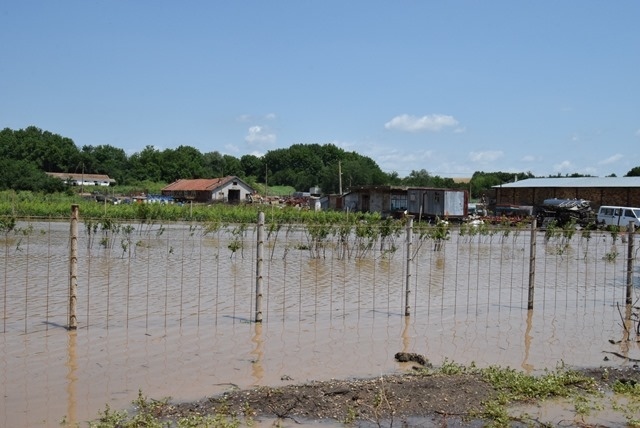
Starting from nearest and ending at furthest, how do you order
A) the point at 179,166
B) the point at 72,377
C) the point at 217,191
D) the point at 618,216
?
the point at 72,377
the point at 618,216
the point at 217,191
the point at 179,166

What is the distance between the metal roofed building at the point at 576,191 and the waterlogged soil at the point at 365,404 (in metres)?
41.7

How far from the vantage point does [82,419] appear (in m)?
5.47

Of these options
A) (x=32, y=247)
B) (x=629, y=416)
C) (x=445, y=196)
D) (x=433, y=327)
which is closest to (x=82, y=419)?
(x=629, y=416)

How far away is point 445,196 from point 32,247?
83.2ft

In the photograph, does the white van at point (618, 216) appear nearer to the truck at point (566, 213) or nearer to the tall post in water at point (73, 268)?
the truck at point (566, 213)

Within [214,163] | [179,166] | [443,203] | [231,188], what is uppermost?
[214,163]

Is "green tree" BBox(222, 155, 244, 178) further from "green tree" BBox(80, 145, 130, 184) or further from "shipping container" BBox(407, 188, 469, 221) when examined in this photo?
"shipping container" BBox(407, 188, 469, 221)

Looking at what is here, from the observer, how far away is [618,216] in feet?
116

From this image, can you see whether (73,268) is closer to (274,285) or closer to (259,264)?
(259,264)

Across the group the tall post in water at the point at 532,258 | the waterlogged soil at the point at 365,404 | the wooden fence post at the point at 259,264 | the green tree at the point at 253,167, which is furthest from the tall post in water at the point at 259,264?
the green tree at the point at 253,167

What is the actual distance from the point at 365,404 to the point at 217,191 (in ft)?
186

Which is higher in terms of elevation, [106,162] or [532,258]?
[106,162]

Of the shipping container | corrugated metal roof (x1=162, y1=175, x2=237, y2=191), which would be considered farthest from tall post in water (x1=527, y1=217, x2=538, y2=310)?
corrugated metal roof (x1=162, y1=175, x2=237, y2=191)

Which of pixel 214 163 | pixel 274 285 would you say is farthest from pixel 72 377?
pixel 214 163
